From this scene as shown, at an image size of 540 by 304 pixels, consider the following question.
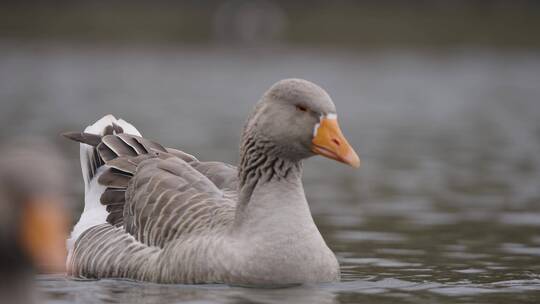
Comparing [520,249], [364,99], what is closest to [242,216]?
[520,249]

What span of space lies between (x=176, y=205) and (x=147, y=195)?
37 centimetres

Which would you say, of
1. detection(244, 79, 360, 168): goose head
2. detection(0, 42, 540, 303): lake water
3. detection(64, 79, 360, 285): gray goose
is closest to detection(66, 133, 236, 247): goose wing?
detection(64, 79, 360, 285): gray goose

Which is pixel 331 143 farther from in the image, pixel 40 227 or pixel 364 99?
pixel 364 99

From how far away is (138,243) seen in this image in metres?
10.1

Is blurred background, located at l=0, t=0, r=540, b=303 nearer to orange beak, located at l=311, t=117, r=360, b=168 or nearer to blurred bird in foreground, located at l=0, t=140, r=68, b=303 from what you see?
orange beak, located at l=311, t=117, r=360, b=168

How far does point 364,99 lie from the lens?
129 feet

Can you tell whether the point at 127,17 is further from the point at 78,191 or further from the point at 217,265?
the point at 217,265

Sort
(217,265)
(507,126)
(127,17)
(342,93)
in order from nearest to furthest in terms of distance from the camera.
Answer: (217,265) < (507,126) < (342,93) < (127,17)

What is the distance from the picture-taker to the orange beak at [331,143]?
30.0 ft

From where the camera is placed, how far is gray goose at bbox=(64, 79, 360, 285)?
9.23 m

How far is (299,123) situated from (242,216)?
0.91m

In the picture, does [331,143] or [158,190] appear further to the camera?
[158,190]

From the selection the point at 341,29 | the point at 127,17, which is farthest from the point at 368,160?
the point at 127,17

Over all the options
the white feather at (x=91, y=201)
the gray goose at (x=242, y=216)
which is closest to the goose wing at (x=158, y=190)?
the gray goose at (x=242, y=216)
